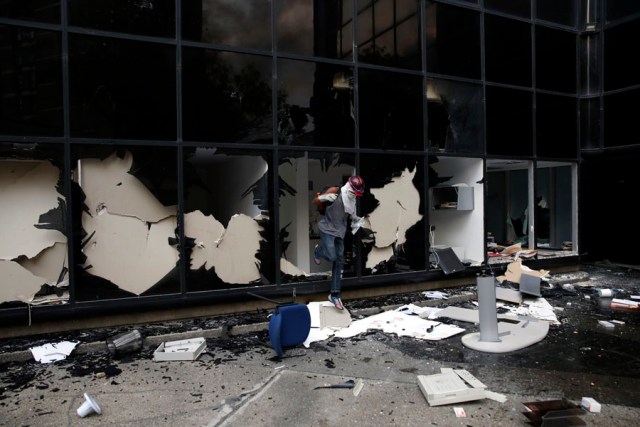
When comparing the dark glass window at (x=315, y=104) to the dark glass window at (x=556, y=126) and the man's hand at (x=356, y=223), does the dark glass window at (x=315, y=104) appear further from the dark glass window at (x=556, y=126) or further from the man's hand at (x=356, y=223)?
the dark glass window at (x=556, y=126)

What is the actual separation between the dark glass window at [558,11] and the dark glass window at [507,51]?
2.50 ft

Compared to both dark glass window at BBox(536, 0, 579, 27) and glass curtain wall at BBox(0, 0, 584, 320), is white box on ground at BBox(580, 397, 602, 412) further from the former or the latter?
dark glass window at BBox(536, 0, 579, 27)

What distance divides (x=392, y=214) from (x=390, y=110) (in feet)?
7.08

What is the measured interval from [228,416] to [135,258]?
3648mm

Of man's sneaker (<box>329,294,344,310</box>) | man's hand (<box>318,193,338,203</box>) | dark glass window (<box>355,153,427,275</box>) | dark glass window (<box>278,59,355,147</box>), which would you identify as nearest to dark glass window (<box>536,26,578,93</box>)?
dark glass window (<box>355,153,427,275</box>)

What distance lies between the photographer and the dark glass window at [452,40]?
9.21m

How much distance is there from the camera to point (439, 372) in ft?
16.2

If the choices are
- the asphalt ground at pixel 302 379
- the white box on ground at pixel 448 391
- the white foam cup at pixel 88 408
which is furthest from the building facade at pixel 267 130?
the white box on ground at pixel 448 391

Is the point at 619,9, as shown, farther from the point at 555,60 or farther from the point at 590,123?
the point at 590,123

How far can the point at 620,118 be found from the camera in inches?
432

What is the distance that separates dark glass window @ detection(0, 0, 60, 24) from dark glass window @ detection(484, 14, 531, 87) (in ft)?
28.6

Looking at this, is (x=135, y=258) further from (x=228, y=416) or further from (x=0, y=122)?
(x=228, y=416)

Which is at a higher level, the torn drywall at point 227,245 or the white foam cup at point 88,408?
the torn drywall at point 227,245

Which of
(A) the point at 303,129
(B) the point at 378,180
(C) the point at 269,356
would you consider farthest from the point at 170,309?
(B) the point at 378,180
